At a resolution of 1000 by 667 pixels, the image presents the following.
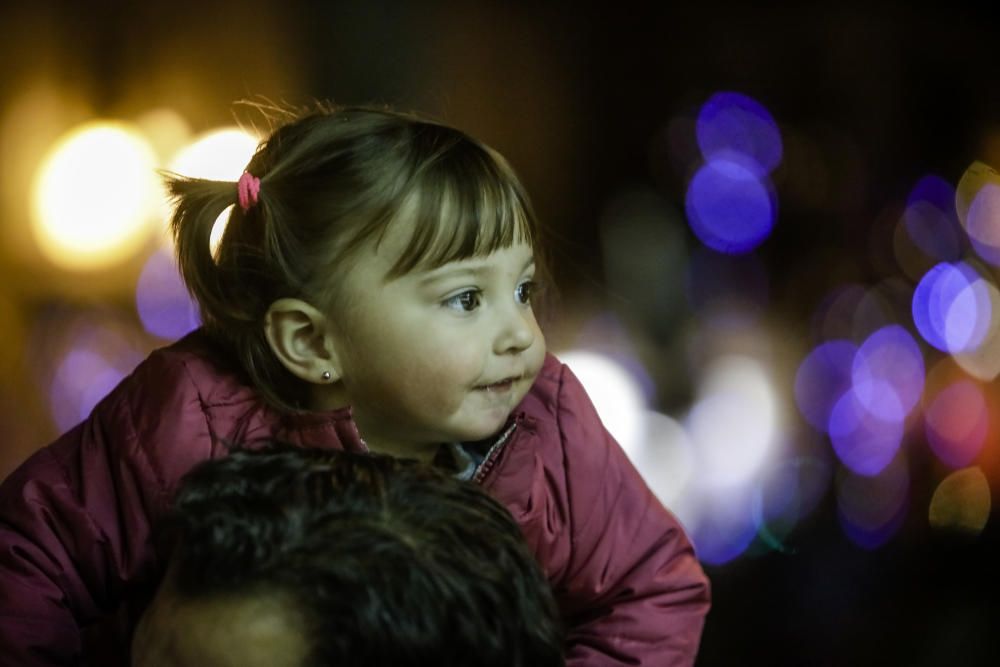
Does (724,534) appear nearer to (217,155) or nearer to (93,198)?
(217,155)

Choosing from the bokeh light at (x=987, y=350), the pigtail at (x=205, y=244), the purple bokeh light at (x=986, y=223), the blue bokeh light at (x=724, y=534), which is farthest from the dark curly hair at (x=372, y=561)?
the bokeh light at (x=987, y=350)

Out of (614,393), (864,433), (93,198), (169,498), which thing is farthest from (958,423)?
(169,498)

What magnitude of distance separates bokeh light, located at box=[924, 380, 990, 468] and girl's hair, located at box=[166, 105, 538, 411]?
219cm

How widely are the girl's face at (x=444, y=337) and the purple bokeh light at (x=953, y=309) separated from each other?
2564 mm

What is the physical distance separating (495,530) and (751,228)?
3256 mm

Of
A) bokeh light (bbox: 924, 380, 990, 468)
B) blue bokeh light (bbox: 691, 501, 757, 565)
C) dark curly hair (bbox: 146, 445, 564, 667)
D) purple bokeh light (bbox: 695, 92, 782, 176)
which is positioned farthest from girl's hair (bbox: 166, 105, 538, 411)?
purple bokeh light (bbox: 695, 92, 782, 176)

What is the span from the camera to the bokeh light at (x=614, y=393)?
135 inches

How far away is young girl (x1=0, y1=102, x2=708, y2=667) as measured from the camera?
1295mm

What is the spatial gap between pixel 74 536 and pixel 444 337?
41 centimetres

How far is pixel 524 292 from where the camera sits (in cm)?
140

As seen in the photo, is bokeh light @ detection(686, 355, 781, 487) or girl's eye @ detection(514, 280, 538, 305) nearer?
girl's eye @ detection(514, 280, 538, 305)

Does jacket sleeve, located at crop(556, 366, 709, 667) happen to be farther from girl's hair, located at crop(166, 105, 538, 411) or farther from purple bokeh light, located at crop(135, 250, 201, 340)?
purple bokeh light, located at crop(135, 250, 201, 340)

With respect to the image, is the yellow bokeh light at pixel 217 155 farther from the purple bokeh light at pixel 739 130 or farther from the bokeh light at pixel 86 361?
the purple bokeh light at pixel 739 130

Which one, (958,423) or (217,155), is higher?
(217,155)
